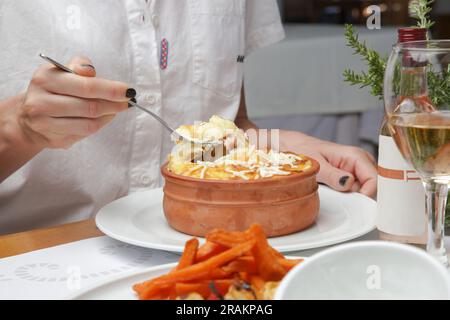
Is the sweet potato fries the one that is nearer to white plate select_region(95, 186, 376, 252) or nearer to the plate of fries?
the plate of fries

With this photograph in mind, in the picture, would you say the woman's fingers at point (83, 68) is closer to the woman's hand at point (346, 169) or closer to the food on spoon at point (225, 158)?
the food on spoon at point (225, 158)

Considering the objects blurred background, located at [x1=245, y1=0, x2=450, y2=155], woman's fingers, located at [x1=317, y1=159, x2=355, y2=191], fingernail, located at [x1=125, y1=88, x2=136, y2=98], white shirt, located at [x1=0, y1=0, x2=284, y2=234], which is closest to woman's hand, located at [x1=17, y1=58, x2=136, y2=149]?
fingernail, located at [x1=125, y1=88, x2=136, y2=98]

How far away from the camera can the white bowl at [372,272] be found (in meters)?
0.56

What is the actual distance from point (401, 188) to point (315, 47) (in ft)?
7.39

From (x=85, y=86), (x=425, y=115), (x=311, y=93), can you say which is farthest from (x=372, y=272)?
(x=311, y=93)

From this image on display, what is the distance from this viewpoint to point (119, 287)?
2.17 feet

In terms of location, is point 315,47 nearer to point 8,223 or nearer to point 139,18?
point 139,18

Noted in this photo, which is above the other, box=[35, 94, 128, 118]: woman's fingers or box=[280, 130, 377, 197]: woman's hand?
box=[35, 94, 128, 118]: woman's fingers

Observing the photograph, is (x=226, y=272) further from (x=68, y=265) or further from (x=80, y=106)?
(x=80, y=106)

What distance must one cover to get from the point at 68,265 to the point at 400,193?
0.44 m

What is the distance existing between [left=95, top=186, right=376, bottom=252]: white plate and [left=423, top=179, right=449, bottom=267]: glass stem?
0.11 metres

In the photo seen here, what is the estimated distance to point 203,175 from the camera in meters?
0.90

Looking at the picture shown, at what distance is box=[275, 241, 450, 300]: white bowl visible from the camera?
0.56 metres
